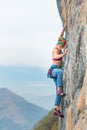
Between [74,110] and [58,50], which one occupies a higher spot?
[58,50]

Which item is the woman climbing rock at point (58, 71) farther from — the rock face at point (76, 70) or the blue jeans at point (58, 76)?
the rock face at point (76, 70)

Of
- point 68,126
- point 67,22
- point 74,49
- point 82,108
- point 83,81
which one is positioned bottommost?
point 68,126

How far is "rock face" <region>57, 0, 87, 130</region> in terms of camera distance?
20805 millimetres

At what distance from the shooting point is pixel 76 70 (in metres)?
22.3

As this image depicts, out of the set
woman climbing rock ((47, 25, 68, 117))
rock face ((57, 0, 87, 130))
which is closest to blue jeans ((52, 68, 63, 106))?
woman climbing rock ((47, 25, 68, 117))

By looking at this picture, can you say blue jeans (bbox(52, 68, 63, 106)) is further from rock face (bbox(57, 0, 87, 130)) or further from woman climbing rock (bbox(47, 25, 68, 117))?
rock face (bbox(57, 0, 87, 130))

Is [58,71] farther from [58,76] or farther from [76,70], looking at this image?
[76,70]

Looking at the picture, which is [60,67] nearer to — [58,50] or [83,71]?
[58,50]

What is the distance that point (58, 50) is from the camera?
84.8ft

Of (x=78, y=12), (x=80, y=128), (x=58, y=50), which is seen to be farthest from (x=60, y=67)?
(x=80, y=128)

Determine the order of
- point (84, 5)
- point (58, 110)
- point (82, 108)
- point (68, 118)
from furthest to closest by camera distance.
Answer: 1. point (58, 110)
2. point (68, 118)
3. point (84, 5)
4. point (82, 108)

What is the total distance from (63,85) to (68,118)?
7.64 feet

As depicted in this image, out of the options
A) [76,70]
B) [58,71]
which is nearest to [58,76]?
[58,71]

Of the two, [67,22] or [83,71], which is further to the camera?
[67,22]
